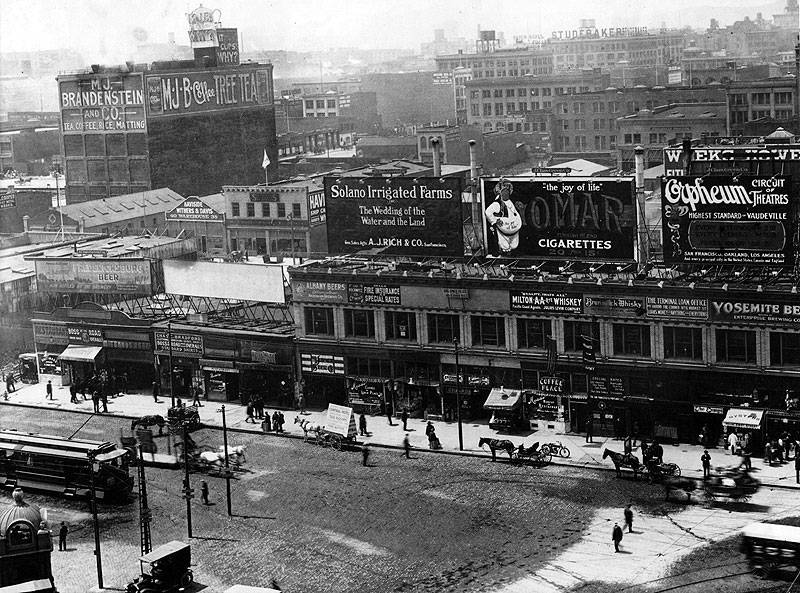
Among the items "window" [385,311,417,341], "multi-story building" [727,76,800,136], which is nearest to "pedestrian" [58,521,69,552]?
"window" [385,311,417,341]

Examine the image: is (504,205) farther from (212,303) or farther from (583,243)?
(212,303)

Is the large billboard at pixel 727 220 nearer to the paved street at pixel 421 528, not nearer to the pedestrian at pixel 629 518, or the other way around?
the paved street at pixel 421 528

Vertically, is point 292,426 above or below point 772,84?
below

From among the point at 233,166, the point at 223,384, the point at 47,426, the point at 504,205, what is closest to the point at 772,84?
the point at 233,166

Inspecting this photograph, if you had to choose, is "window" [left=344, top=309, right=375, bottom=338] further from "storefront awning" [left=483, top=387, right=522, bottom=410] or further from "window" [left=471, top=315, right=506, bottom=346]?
"storefront awning" [left=483, top=387, right=522, bottom=410]

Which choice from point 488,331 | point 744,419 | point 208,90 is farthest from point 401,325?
point 208,90

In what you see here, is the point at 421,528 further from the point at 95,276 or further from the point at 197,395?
the point at 95,276

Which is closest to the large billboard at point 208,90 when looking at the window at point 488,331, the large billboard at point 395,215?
the large billboard at point 395,215
